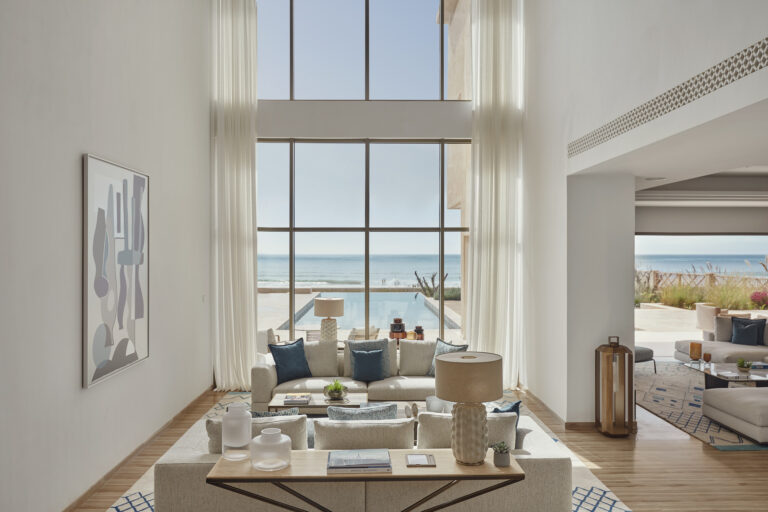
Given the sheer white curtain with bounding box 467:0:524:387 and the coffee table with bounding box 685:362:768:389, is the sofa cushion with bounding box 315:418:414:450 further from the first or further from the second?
the coffee table with bounding box 685:362:768:389

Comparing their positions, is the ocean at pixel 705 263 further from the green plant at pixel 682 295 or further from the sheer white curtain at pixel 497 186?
the sheer white curtain at pixel 497 186

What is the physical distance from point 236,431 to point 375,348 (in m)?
3.95

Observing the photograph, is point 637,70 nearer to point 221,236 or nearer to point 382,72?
point 382,72

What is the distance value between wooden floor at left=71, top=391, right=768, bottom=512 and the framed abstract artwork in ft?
3.18

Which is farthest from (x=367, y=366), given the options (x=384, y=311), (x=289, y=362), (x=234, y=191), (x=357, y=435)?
(x=357, y=435)

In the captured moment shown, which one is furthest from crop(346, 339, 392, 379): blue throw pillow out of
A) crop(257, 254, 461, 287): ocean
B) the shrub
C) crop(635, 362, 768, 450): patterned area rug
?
the shrub

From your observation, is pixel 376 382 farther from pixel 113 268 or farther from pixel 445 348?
pixel 113 268

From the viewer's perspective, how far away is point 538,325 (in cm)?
766

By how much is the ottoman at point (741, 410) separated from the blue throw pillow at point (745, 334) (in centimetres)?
346

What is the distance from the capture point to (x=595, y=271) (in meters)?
6.48

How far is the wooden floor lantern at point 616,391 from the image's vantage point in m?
6.15

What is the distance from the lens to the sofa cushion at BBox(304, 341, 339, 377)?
7.41 meters

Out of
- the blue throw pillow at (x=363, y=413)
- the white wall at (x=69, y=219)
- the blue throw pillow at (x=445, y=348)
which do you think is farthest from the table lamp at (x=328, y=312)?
the blue throw pillow at (x=363, y=413)

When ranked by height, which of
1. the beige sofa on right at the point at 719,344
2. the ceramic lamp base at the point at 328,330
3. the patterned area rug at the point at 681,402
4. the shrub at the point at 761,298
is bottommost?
the patterned area rug at the point at 681,402
